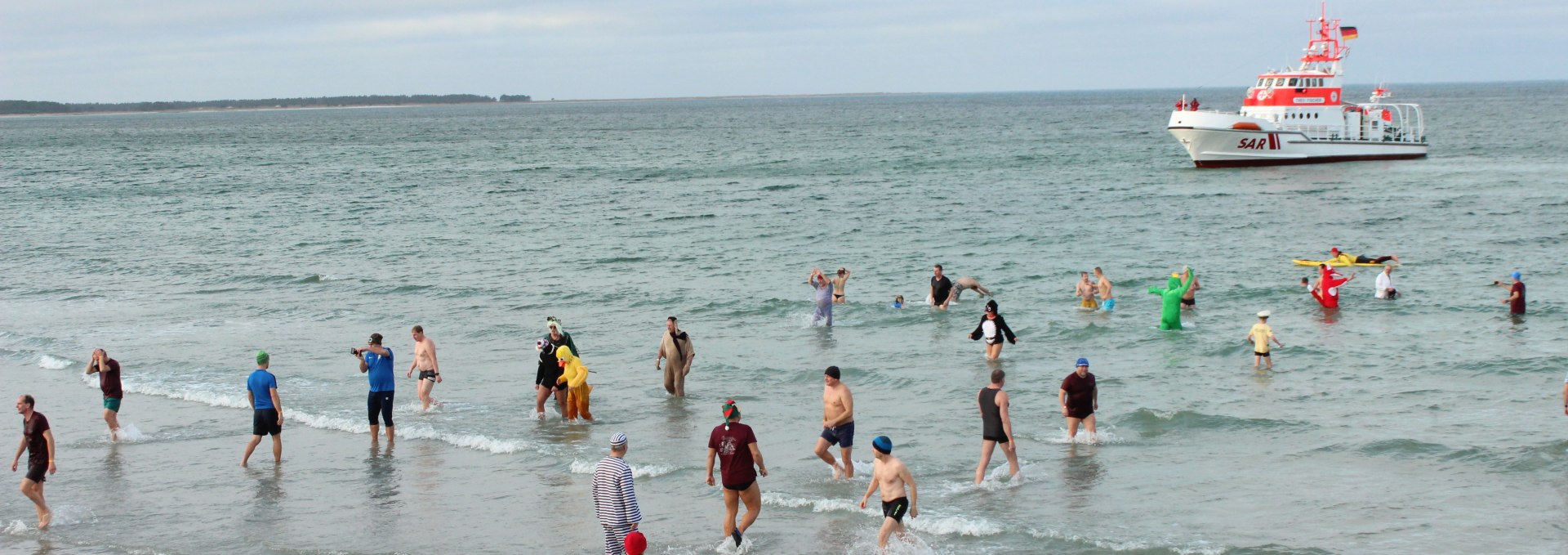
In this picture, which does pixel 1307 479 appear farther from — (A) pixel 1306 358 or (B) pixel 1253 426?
(A) pixel 1306 358

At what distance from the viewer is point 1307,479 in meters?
12.7

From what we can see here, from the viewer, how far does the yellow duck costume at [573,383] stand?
15.2 m

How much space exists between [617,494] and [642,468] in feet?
12.5

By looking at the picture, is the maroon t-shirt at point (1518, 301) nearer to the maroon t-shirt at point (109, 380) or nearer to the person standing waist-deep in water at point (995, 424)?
the person standing waist-deep in water at point (995, 424)

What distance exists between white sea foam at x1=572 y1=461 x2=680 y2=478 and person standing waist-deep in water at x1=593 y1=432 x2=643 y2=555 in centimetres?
346

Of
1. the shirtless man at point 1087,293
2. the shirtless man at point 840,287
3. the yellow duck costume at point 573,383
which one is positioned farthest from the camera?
the shirtless man at point 840,287

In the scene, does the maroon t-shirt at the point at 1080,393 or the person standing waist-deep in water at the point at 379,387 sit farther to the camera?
the person standing waist-deep in water at the point at 379,387

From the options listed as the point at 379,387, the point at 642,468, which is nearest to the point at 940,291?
the point at 642,468

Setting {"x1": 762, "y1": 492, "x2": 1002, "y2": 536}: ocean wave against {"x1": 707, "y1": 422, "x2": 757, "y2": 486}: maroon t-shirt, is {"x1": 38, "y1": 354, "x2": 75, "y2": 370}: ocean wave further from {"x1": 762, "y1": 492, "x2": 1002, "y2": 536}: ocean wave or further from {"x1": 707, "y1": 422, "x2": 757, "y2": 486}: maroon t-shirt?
{"x1": 707, "y1": 422, "x2": 757, "y2": 486}: maroon t-shirt

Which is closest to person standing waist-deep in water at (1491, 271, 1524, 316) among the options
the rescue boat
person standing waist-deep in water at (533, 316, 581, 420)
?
person standing waist-deep in water at (533, 316, 581, 420)

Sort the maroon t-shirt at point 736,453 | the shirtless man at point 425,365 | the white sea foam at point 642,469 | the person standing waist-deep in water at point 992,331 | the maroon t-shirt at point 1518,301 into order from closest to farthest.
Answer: the maroon t-shirt at point 736,453 → the white sea foam at point 642,469 → the shirtless man at point 425,365 → the person standing waist-deep in water at point 992,331 → the maroon t-shirt at point 1518,301

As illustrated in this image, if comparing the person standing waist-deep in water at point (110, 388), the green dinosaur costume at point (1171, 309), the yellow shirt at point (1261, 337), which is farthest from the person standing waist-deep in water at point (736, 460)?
the green dinosaur costume at point (1171, 309)

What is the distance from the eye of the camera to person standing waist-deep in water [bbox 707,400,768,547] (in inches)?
415

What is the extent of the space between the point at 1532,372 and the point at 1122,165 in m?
48.8
